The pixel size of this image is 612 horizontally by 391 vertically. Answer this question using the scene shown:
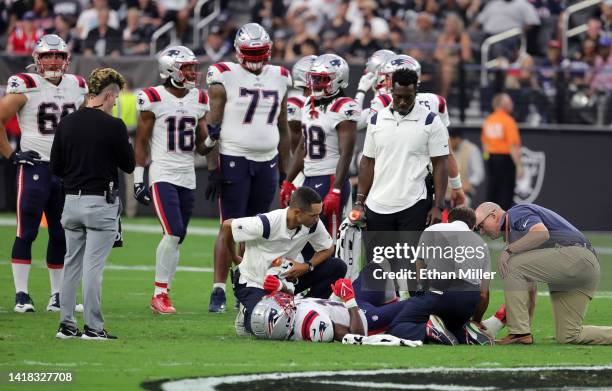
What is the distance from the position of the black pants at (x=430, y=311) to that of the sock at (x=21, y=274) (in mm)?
3195

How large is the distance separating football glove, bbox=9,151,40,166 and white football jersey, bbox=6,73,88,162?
0.06 metres

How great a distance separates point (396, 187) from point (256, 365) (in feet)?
8.54

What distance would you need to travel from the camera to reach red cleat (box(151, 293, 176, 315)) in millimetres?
10477

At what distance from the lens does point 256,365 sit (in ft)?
24.9

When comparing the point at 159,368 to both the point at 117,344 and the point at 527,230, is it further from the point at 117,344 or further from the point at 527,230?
the point at 527,230

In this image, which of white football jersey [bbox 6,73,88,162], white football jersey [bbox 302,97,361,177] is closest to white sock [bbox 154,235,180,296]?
white football jersey [bbox 6,73,88,162]

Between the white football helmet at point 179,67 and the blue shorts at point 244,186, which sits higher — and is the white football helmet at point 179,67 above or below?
above

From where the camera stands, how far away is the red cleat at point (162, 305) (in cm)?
1048

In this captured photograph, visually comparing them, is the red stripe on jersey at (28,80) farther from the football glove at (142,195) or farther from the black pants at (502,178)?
the black pants at (502,178)

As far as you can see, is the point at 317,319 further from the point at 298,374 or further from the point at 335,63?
the point at 335,63

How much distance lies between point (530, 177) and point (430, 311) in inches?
439

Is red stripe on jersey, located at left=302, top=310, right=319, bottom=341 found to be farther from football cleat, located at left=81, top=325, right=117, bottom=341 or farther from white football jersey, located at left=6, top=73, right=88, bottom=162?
white football jersey, located at left=6, top=73, right=88, bottom=162

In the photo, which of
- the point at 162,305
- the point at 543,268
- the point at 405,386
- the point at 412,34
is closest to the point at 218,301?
the point at 162,305

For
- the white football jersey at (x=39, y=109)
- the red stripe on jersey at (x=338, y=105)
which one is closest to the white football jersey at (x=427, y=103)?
the red stripe on jersey at (x=338, y=105)
